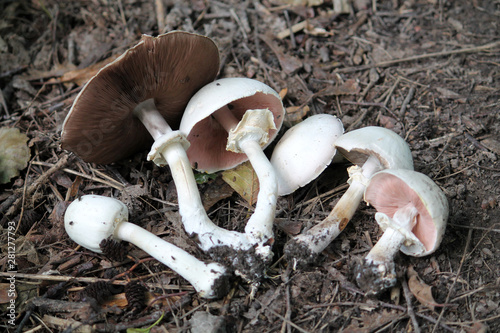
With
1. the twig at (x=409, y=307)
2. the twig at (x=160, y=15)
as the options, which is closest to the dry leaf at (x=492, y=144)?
the twig at (x=409, y=307)

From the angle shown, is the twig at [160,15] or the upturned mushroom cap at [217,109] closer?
the upturned mushroom cap at [217,109]

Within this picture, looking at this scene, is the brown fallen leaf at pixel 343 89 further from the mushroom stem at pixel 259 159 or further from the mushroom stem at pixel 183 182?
the mushroom stem at pixel 183 182

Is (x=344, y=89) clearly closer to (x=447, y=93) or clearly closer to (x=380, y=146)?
(x=447, y=93)

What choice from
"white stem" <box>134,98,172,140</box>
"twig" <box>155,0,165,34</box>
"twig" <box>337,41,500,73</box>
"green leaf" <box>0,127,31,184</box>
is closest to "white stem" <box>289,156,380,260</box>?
"white stem" <box>134,98,172,140</box>

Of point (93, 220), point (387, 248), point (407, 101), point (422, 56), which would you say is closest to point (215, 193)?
point (93, 220)

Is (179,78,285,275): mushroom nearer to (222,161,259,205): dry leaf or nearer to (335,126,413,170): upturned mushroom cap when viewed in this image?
(222,161,259,205): dry leaf

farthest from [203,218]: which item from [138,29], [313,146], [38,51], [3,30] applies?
[3,30]

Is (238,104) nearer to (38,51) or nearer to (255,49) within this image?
(255,49)
